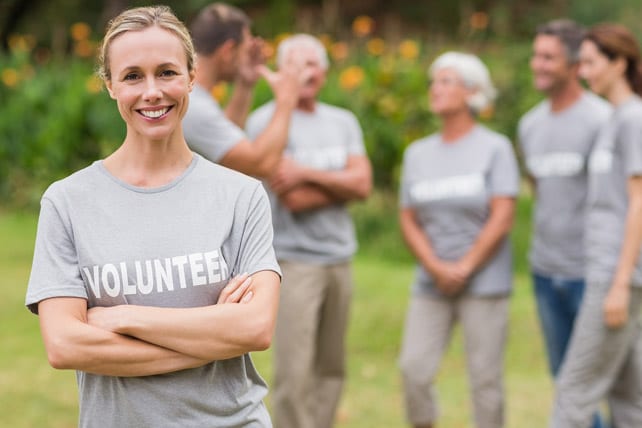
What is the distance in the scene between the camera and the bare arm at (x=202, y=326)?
8.64ft

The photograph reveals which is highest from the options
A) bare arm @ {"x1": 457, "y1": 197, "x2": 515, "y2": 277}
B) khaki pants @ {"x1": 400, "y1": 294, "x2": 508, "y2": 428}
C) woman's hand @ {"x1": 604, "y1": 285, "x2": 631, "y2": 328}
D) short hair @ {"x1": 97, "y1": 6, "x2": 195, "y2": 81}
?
short hair @ {"x1": 97, "y1": 6, "x2": 195, "y2": 81}

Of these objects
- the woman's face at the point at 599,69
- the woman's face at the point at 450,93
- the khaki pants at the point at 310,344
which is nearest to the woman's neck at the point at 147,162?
the khaki pants at the point at 310,344

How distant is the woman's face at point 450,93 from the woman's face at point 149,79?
302 centimetres

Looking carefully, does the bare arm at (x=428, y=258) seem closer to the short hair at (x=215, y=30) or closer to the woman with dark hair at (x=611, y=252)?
the woman with dark hair at (x=611, y=252)

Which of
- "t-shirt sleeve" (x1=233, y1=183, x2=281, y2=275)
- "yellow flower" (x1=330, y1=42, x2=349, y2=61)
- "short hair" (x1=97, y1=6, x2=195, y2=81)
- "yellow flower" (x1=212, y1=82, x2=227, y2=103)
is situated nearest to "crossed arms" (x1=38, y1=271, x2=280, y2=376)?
"t-shirt sleeve" (x1=233, y1=183, x2=281, y2=275)

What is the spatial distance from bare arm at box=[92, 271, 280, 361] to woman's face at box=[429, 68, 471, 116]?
119 inches

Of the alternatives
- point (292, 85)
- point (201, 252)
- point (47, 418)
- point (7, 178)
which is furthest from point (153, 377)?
point (7, 178)

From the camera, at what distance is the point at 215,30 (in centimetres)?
461

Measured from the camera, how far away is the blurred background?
6.79 m

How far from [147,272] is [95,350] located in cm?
23

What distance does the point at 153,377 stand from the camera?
8.86ft

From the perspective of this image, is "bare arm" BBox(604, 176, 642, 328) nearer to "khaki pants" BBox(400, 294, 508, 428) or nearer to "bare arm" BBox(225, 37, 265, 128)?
"khaki pants" BBox(400, 294, 508, 428)

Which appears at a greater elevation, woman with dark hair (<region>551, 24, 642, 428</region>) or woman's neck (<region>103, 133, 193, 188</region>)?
woman's neck (<region>103, 133, 193, 188</region>)

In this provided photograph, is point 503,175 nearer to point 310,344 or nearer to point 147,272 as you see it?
point 310,344
